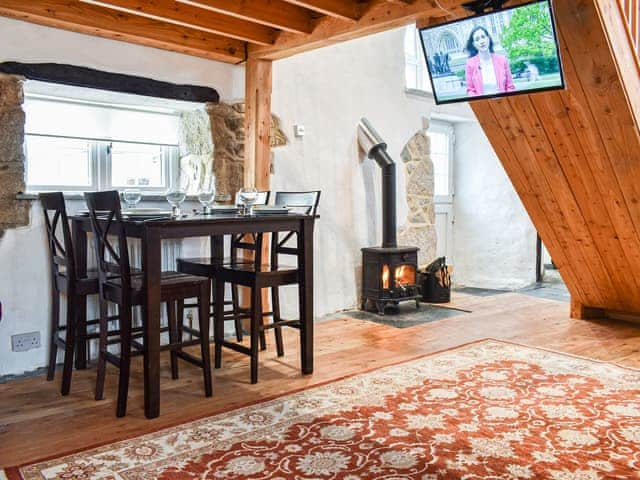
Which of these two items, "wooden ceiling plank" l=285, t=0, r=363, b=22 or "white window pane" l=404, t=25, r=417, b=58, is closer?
"wooden ceiling plank" l=285, t=0, r=363, b=22

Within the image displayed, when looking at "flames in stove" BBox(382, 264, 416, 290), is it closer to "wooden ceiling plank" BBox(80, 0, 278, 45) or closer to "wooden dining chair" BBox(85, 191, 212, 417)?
"wooden ceiling plank" BBox(80, 0, 278, 45)

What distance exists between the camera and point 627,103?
9.51 ft

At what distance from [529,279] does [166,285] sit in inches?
195

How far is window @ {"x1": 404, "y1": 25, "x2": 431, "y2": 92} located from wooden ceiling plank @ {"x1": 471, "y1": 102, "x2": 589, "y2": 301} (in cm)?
228

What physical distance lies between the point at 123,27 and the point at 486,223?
466 centimetres

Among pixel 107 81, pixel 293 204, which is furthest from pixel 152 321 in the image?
pixel 107 81

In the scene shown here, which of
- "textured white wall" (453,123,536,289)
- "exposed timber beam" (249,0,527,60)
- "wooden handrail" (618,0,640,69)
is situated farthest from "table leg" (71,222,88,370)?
"textured white wall" (453,123,536,289)

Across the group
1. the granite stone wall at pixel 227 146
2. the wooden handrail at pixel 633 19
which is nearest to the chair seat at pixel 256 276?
the granite stone wall at pixel 227 146

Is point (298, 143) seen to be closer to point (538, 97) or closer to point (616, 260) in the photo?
point (538, 97)

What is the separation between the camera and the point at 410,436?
236 centimetres

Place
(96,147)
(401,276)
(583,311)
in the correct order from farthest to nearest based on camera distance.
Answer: (401,276), (583,311), (96,147)

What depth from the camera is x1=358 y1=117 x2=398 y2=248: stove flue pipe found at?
4.99m

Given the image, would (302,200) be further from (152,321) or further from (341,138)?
(341,138)

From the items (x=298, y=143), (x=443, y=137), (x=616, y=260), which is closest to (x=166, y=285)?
(x=298, y=143)
